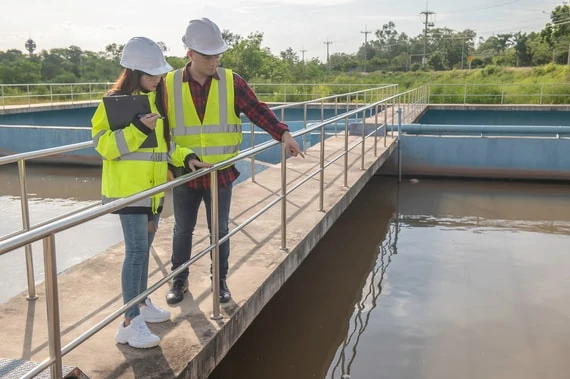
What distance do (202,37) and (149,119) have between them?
2.11 ft

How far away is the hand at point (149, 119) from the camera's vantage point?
7.97ft

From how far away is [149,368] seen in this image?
253cm

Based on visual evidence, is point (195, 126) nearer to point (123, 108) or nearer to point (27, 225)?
point (123, 108)

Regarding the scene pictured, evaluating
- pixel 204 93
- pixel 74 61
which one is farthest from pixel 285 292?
pixel 74 61

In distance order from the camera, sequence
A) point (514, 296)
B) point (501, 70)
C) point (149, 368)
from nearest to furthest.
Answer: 1. point (149, 368)
2. point (514, 296)
3. point (501, 70)

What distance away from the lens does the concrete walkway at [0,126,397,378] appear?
261 centimetres

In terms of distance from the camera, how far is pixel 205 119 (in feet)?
10.1

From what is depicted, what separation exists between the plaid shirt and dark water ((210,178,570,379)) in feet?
5.08

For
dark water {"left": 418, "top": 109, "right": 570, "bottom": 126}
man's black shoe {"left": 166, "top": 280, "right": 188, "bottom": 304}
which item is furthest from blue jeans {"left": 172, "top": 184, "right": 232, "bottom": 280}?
dark water {"left": 418, "top": 109, "right": 570, "bottom": 126}

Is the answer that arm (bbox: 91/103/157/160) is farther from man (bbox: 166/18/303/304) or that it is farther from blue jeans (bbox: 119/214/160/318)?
man (bbox: 166/18/303/304)

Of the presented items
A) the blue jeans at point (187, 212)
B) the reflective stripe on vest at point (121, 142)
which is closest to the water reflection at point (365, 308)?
the blue jeans at point (187, 212)

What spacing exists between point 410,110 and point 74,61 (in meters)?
52.9

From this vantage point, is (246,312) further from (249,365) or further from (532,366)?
(532,366)

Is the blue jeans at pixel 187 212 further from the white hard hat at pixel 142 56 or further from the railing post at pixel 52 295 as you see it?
the railing post at pixel 52 295
